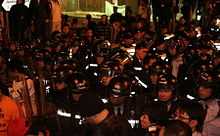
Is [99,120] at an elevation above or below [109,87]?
below

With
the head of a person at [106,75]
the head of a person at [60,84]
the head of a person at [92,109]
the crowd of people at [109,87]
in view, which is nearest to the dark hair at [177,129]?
the crowd of people at [109,87]

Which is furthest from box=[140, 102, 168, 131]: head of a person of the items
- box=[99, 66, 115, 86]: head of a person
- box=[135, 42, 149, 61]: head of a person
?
box=[135, 42, 149, 61]: head of a person

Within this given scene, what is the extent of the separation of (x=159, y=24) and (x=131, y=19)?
2.16 meters

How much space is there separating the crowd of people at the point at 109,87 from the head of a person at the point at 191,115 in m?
0.01

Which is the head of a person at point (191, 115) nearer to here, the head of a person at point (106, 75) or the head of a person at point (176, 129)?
the head of a person at point (176, 129)

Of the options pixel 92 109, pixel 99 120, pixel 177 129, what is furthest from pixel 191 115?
pixel 92 109

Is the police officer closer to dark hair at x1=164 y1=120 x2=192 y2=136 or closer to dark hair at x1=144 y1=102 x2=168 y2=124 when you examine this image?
dark hair at x1=144 y1=102 x2=168 y2=124

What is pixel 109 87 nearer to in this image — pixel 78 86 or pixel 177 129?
pixel 78 86

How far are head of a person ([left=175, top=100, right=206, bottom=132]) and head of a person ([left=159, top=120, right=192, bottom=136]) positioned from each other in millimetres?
429

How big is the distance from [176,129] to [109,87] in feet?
6.46

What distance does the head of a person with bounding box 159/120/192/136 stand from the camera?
16.1ft

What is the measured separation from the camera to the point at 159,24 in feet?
52.3

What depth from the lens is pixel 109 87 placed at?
265 inches

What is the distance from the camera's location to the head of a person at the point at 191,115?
218 inches
